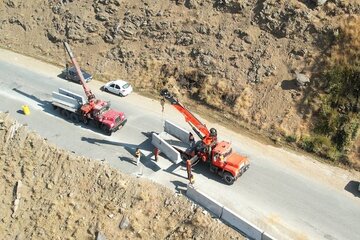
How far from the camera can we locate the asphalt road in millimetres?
24750

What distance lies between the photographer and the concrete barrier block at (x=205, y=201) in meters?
24.8

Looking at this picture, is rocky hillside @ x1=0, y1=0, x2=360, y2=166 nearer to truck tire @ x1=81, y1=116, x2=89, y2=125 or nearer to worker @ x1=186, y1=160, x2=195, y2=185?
truck tire @ x1=81, y1=116, x2=89, y2=125

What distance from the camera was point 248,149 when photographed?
30.3 metres

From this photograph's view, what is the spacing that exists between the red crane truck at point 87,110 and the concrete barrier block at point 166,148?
3139 millimetres

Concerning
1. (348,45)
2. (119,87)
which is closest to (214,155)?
(119,87)

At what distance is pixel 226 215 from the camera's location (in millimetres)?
24438

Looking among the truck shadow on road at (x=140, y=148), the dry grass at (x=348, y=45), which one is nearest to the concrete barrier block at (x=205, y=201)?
the truck shadow on road at (x=140, y=148)

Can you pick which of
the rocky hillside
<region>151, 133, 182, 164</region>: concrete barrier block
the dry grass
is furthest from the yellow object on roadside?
the dry grass

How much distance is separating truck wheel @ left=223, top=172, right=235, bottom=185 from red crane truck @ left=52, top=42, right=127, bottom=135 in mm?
Answer: 8611

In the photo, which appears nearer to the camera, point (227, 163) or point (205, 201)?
point (205, 201)

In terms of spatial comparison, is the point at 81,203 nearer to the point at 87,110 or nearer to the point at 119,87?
the point at 87,110

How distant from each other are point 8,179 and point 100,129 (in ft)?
22.1

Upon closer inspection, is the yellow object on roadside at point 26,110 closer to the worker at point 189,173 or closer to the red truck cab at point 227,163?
the worker at point 189,173

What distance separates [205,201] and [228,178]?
2.22 m
